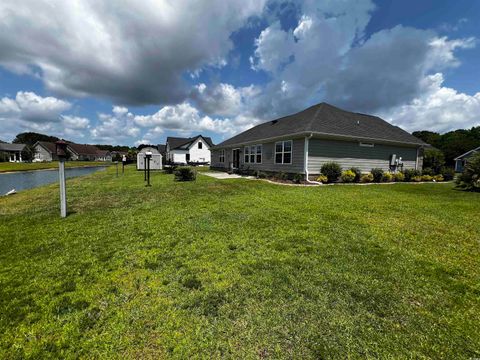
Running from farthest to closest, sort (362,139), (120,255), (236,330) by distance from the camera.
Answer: (362,139), (120,255), (236,330)

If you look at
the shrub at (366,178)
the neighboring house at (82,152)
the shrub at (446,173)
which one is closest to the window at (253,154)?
the shrub at (366,178)

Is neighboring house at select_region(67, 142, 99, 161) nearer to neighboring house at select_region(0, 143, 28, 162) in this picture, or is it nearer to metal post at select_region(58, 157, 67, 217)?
neighboring house at select_region(0, 143, 28, 162)

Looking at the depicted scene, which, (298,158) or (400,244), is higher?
(298,158)

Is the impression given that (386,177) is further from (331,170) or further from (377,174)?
(331,170)

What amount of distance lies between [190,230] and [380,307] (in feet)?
11.1

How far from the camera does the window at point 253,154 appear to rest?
1731 cm

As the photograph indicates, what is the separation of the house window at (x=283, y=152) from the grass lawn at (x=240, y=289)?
366 inches

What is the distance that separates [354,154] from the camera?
1432cm

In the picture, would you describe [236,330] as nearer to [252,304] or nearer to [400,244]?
[252,304]

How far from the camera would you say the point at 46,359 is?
1660 millimetres

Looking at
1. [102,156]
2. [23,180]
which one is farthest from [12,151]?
[23,180]

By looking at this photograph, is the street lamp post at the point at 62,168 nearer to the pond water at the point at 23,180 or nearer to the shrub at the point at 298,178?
the pond water at the point at 23,180

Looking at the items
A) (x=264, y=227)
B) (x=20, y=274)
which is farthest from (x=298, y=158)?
(x=20, y=274)

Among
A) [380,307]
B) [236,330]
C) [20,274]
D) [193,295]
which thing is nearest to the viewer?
[236,330]
